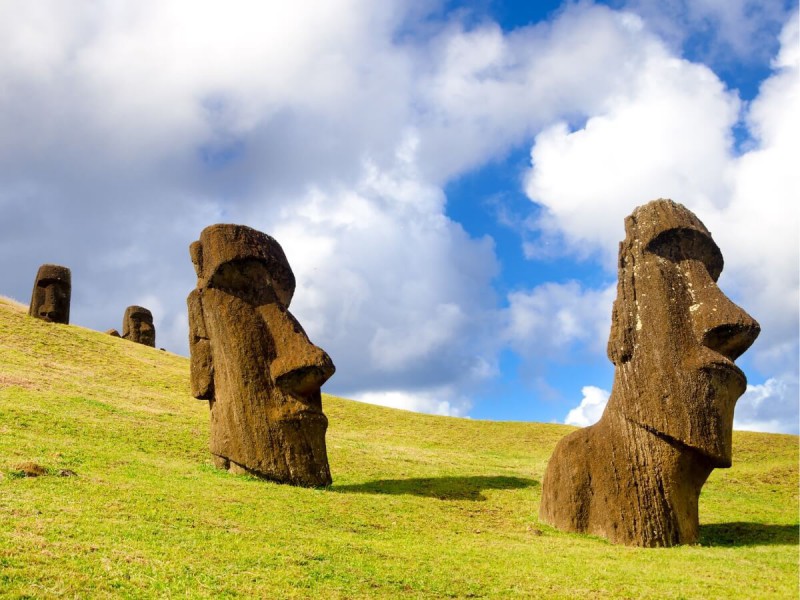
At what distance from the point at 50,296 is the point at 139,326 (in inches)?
410

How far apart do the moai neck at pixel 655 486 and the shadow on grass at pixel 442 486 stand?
4.80m

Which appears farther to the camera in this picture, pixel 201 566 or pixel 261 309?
pixel 261 309

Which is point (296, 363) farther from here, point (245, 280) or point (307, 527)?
point (307, 527)

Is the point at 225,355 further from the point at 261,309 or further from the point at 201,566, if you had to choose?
the point at 201,566

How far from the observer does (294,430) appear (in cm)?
1691

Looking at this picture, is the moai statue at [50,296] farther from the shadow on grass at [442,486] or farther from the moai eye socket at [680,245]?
the moai eye socket at [680,245]

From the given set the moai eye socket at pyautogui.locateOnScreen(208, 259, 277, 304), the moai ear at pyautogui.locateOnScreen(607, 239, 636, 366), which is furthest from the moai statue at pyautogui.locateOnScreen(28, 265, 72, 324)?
the moai ear at pyautogui.locateOnScreen(607, 239, 636, 366)

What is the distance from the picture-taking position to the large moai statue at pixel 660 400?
13.8 m

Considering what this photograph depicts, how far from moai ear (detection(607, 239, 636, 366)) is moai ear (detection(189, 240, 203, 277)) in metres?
9.92

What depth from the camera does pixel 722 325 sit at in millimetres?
13977

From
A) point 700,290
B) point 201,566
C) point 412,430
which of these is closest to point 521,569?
point 201,566

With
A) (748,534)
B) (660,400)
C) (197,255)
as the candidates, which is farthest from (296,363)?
(748,534)

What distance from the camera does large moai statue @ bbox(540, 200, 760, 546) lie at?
45.1 ft

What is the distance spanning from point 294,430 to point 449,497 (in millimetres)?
4052
